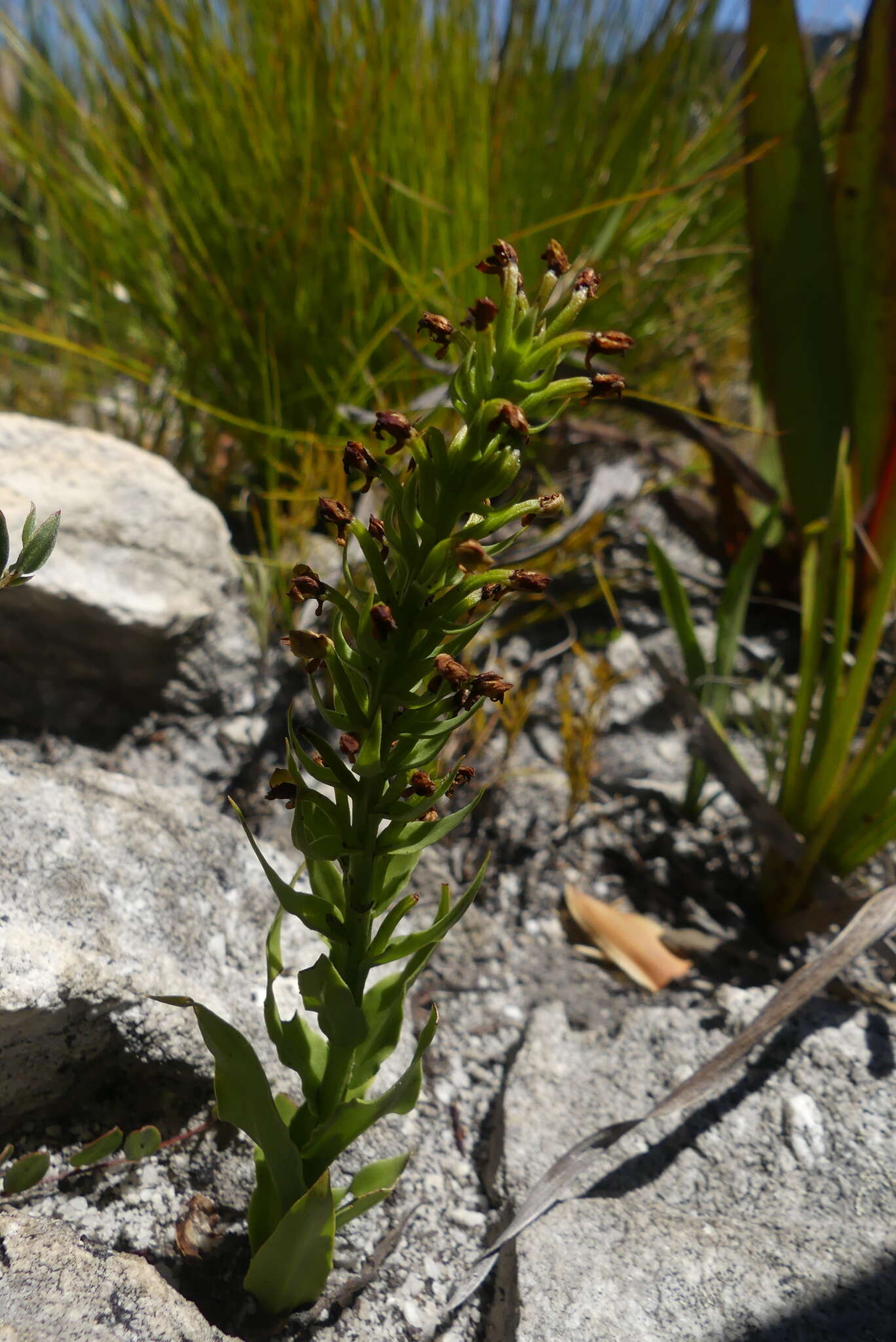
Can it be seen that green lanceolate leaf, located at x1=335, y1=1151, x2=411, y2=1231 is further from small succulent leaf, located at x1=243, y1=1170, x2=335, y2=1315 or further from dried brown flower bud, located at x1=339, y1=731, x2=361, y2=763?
dried brown flower bud, located at x1=339, y1=731, x2=361, y2=763

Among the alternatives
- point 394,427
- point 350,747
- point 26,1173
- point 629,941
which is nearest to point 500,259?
point 394,427

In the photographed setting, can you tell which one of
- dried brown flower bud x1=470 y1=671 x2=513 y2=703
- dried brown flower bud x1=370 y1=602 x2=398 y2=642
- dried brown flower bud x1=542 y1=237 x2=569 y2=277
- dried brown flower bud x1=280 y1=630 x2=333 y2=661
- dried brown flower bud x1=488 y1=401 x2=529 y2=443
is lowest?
dried brown flower bud x1=280 y1=630 x2=333 y2=661

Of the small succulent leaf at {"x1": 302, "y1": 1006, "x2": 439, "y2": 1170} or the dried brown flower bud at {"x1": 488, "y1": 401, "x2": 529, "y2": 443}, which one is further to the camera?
the small succulent leaf at {"x1": 302, "y1": 1006, "x2": 439, "y2": 1170}

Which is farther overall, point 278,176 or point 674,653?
point 674,653

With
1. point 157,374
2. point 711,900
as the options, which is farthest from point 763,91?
point 711,900

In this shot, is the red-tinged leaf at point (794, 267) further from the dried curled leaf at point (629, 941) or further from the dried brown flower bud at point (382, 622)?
the dried brown flower bud at point (382, 622)

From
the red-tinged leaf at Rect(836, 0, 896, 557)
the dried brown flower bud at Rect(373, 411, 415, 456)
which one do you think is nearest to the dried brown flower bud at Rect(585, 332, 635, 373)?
the dried brown flower bud at Rect(373, 411, 415, 456)

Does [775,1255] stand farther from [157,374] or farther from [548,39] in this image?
[548,39]

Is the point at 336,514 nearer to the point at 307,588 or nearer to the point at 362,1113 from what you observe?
the point at 307,588
